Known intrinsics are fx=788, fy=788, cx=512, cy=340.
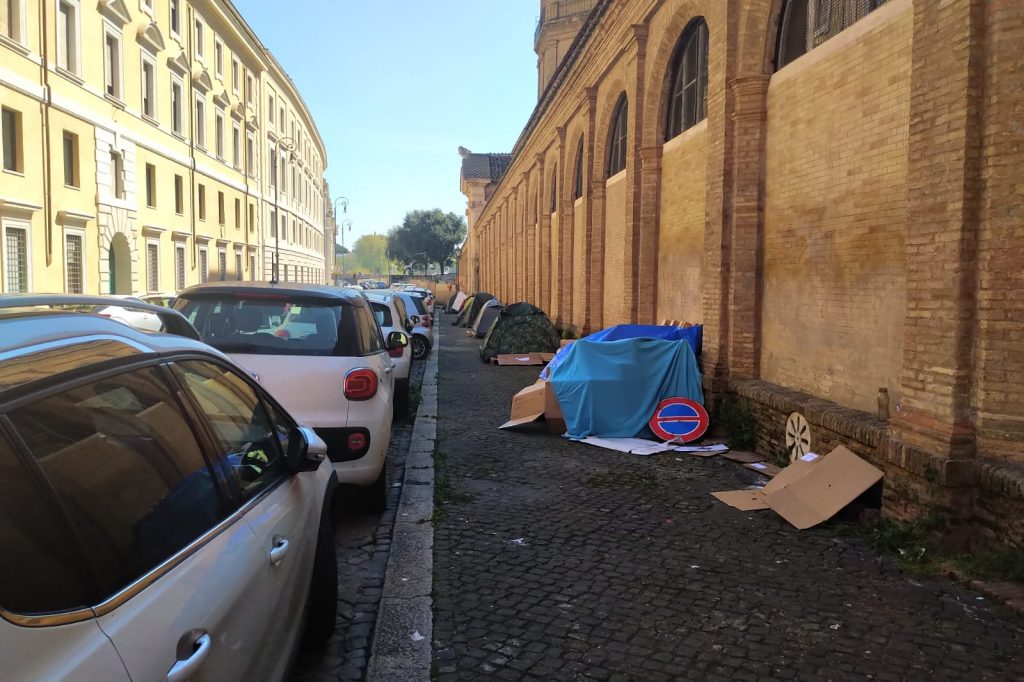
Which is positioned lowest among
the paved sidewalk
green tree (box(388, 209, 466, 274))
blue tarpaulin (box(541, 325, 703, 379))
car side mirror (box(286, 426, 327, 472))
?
the paved sidewalk

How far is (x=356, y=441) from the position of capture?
217 inches

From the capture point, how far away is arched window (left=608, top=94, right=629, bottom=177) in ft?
49.8

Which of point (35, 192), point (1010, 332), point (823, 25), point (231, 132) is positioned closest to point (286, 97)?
point (231, 132)

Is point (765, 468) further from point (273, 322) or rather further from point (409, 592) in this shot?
point (273, 322)

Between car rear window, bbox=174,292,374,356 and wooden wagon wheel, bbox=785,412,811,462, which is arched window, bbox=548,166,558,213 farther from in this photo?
car rear window, bbox=174,292,374,356

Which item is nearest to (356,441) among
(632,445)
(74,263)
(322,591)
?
(322,591)

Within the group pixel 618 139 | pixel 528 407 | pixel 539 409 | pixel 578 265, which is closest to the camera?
pixel 539 409

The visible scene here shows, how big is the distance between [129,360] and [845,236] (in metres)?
6.24

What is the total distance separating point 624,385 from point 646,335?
1396 millimetres

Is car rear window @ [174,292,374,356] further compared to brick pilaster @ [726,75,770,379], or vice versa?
brick pilaster @ [726,75,770,379]

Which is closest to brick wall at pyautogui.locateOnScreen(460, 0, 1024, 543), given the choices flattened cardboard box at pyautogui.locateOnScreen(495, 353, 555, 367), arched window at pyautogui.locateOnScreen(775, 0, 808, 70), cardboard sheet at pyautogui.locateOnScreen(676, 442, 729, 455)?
arched window at pyautogui.locateOnScreen(775, 0, 808, 70)

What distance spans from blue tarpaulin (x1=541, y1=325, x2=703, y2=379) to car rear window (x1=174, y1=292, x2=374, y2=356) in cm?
421

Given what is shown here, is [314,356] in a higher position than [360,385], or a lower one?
higher

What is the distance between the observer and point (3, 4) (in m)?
19.1
